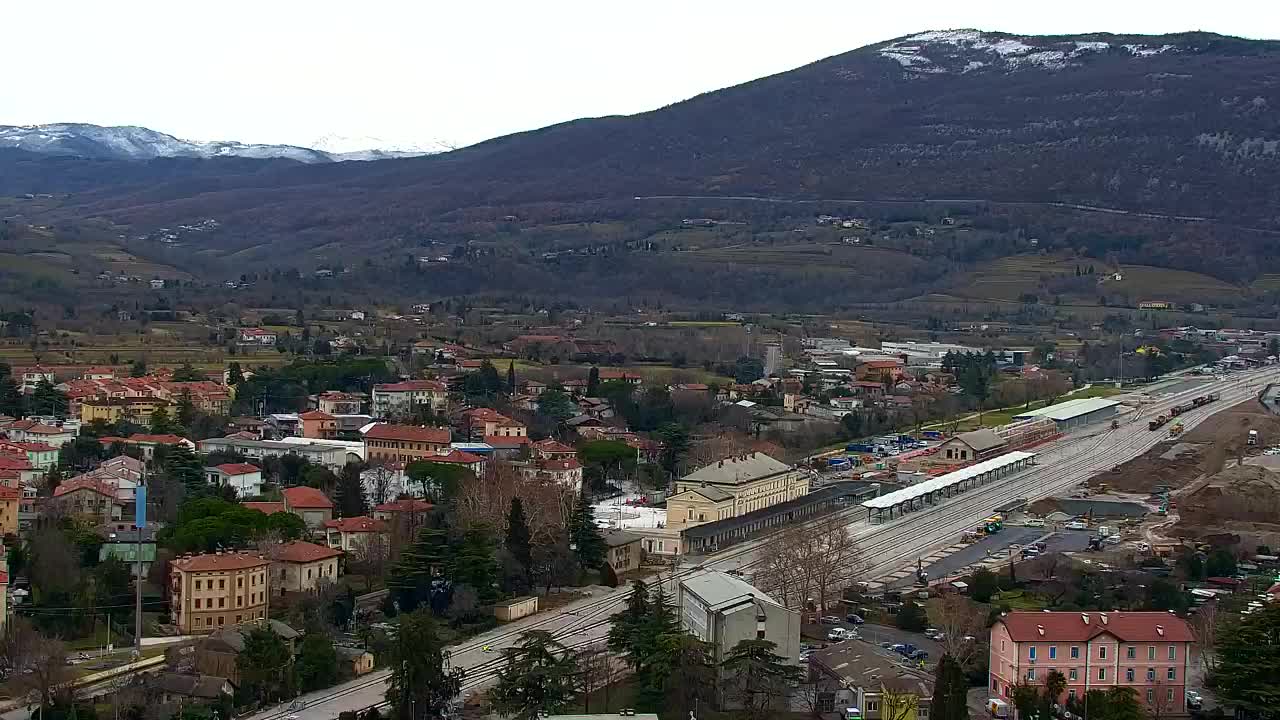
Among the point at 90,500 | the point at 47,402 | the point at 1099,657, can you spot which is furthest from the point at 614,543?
the point at 47,402

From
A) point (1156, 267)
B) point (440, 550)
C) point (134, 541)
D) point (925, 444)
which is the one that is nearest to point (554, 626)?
point (440, 550)

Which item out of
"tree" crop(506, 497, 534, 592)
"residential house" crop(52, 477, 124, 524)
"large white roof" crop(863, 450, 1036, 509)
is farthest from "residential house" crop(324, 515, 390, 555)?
"large white roof" crop(863, 450, 1036, 509)

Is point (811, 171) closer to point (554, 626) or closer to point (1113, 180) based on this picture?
point (1113, 180)

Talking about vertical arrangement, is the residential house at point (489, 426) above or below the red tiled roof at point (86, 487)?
below

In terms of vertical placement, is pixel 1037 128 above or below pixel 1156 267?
above

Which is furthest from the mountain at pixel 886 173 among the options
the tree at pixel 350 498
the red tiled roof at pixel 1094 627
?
the red tiled roof at pixel 1094 627

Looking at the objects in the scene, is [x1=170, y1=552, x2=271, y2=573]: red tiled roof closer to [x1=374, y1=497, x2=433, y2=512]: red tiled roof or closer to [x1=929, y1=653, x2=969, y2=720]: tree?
[x1=374, y1=497, x2=433, y2=512]: red tiled roof

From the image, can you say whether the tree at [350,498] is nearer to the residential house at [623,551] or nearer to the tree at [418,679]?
the residential house at [623,551]
